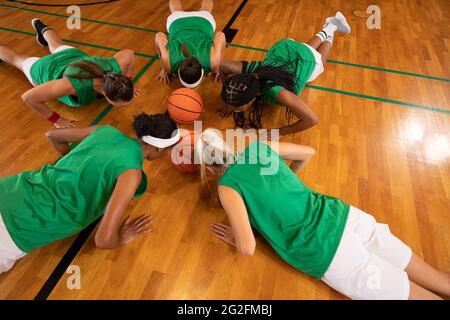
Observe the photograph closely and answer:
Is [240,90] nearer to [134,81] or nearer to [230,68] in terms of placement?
[230,68]

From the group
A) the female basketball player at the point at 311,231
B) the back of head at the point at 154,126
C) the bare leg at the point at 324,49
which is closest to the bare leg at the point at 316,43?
the bare leg at the point at 324,49

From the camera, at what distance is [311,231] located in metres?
1.62

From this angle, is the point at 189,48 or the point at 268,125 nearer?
the point at 268,125

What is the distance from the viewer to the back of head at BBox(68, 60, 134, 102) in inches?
86.7

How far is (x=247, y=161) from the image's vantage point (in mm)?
1592

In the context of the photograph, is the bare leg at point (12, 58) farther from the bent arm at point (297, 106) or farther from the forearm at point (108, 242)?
the bent arm at point (297, 106)

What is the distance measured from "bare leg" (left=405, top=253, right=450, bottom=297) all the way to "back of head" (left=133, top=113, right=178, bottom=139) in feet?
5.02

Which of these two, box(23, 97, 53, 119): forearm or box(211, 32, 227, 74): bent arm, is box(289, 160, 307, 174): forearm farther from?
box(23, 97, 53, 119): forearm

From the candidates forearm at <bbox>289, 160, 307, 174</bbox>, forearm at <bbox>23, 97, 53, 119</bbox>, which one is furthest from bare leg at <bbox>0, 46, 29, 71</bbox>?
forearm at <bbox>289, 160, 307, 174</bbox>

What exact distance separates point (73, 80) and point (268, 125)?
171 cm

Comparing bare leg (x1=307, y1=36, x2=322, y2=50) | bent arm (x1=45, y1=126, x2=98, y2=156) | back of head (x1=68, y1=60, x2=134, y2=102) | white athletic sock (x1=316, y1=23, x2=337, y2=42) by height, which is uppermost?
back of head (x1=68, y1=60, x2=134, y2=102)

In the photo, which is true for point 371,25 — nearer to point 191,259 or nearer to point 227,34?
point 227,34

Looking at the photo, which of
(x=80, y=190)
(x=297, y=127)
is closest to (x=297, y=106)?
(x=297, y=127)
